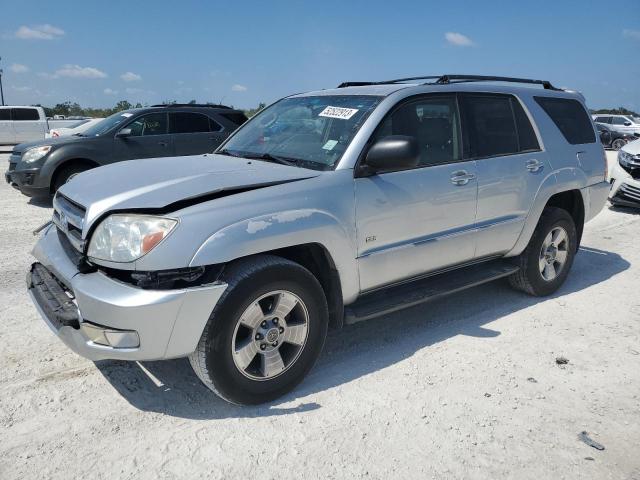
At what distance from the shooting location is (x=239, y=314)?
2.89 metres

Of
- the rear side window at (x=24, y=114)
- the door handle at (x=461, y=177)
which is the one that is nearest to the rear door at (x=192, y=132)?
the door handle at (x=461, y=177)

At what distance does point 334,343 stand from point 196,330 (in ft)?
4.81

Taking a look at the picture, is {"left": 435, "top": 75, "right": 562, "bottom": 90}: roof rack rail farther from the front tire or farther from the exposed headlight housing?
the exposed headlight housing

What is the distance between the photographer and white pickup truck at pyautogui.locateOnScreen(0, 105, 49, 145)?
2050 cm

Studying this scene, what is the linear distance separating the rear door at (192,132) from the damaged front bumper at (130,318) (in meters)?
7.03

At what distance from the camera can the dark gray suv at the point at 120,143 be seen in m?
8.84

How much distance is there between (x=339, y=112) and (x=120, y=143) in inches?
256

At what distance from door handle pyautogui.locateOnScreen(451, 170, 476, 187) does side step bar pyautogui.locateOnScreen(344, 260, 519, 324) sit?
0.72m

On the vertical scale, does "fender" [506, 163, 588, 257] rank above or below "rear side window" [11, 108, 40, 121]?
below

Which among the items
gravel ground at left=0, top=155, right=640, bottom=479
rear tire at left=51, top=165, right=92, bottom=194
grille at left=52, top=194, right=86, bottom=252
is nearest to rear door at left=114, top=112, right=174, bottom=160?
rear tire at left=51, top=165, right=92, bottom=194

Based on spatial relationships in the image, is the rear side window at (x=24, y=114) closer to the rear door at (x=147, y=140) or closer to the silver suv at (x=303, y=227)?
the rear door at (x=147, y=140)

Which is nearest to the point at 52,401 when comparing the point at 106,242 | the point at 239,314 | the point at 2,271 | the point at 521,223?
the point at 106,242

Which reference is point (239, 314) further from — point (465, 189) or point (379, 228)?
point (465, 189)

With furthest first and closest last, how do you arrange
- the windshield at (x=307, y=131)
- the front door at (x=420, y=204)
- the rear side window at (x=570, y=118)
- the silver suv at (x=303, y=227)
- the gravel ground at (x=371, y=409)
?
the rear side window at (x=570, y=118) < the windshield at (x=307, y=131) < the front door at (x=420, y=204) < the silver suv at (x=303, y=227) < the gravel ground at (x=371, y=409)
